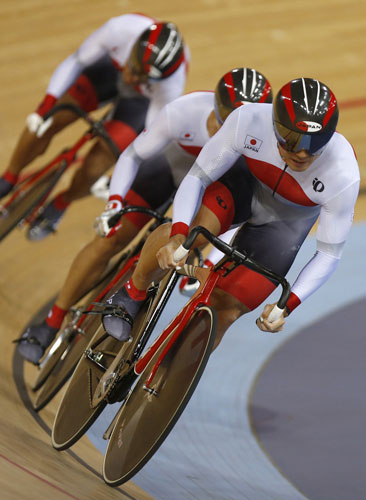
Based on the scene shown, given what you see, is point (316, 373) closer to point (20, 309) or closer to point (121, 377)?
point (121, 377)

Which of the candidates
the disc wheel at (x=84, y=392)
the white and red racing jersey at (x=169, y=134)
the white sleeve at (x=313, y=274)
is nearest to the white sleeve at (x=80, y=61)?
the white and red racing jersey at (x=169, y=134)

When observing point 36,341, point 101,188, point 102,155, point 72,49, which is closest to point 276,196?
point 36,341

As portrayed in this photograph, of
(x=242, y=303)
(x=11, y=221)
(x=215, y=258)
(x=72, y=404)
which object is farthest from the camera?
(x=11, y=221)

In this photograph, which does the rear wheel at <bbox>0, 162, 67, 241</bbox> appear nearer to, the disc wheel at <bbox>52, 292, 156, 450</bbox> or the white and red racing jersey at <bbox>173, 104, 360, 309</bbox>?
the disc wheel at <bbox>52, 292, 156, 450</bbox>

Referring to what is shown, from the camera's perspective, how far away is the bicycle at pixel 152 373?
9.09 ft

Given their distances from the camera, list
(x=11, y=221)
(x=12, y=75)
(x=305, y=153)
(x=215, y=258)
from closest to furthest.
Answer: (x=305, y=153)
(x=215, y=258)
(x=11, y=221)
(x=12, y=75)

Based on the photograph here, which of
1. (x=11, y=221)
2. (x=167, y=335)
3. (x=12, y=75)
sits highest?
(x=167, y=335)

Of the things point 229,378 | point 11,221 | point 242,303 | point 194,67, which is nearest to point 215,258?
point 229,378

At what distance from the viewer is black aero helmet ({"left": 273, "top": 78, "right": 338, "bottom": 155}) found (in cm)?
275

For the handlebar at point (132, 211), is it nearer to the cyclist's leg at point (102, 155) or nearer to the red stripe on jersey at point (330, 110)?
the red stripe on jersey at point (330, 110)

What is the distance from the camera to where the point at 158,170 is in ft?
12.5

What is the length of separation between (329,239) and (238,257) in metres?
0.36

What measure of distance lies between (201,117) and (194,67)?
139 inches

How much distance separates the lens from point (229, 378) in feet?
13.6
